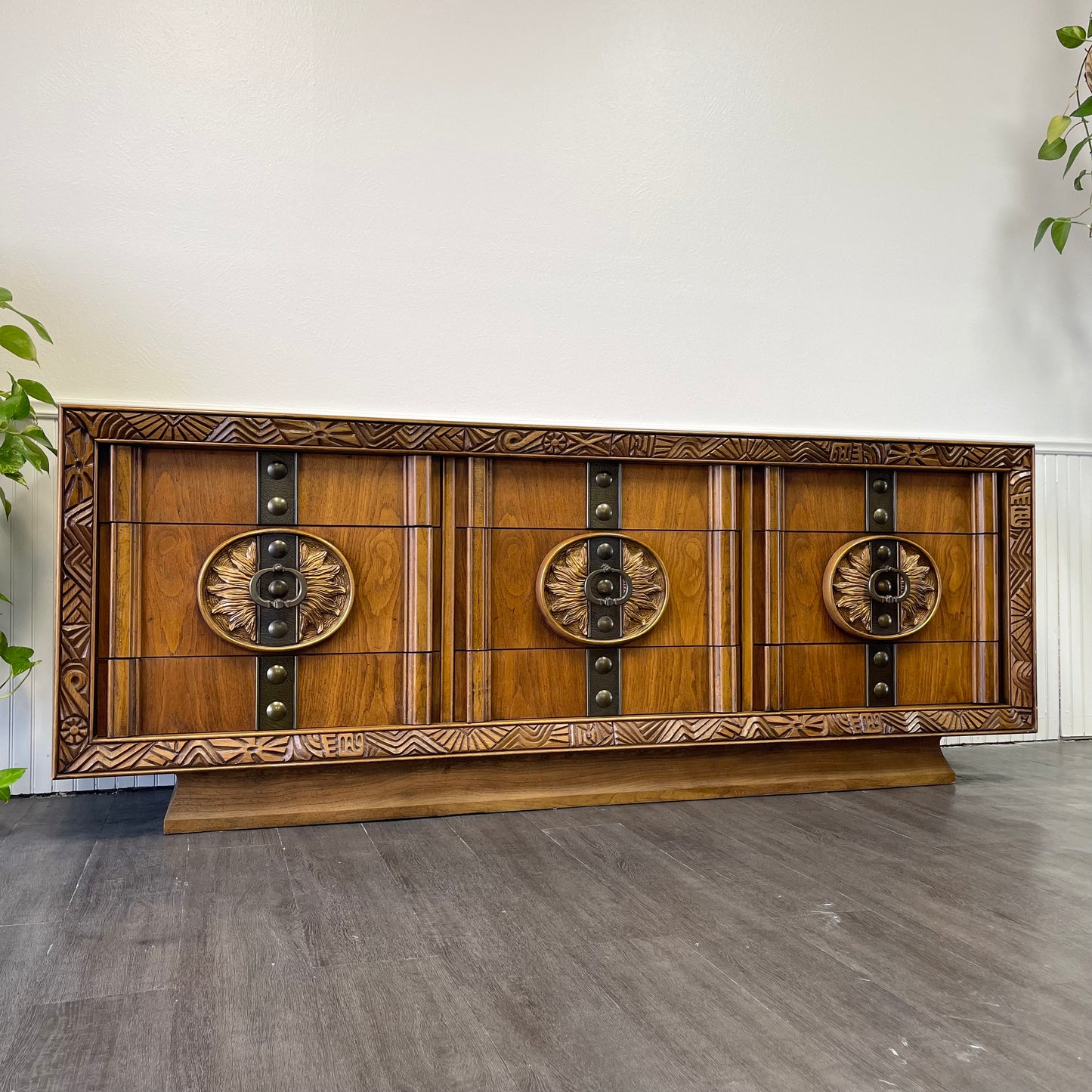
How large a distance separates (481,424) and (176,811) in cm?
99

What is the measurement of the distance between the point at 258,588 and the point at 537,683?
24.0 inches

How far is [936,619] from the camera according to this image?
2.26 meters

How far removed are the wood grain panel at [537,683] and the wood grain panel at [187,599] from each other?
0.59ft

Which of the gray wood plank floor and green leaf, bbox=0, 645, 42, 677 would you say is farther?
green leaf, bbox=0, 645, 42, 677

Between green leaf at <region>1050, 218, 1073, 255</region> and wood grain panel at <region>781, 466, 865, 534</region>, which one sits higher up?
green leaf at <region>1050, 218, 1073, 255</region>

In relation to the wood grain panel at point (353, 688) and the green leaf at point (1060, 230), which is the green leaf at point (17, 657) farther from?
the green leaf at point (1060, 230)

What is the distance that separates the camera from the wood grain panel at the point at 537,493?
2.02 meters

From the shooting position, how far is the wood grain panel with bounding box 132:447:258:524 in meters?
1.84

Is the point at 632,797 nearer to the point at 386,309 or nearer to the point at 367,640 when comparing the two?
the point at 367,640

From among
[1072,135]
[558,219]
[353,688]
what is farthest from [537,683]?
[1072,135]

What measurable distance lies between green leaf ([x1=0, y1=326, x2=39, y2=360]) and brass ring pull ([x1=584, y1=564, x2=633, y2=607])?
3.87 ft

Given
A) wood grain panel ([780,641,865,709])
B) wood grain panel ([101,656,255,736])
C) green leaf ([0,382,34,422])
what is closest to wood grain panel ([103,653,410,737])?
wood grain panel ([101,656,255,736])

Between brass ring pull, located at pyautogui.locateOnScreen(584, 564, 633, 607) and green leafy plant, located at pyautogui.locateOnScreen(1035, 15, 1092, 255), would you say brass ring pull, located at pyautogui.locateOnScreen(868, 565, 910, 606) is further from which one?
green leafy plant, located at pyautogui.locateOnScreen(1035, 15, 1092, 255)

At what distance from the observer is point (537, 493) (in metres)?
2.05
